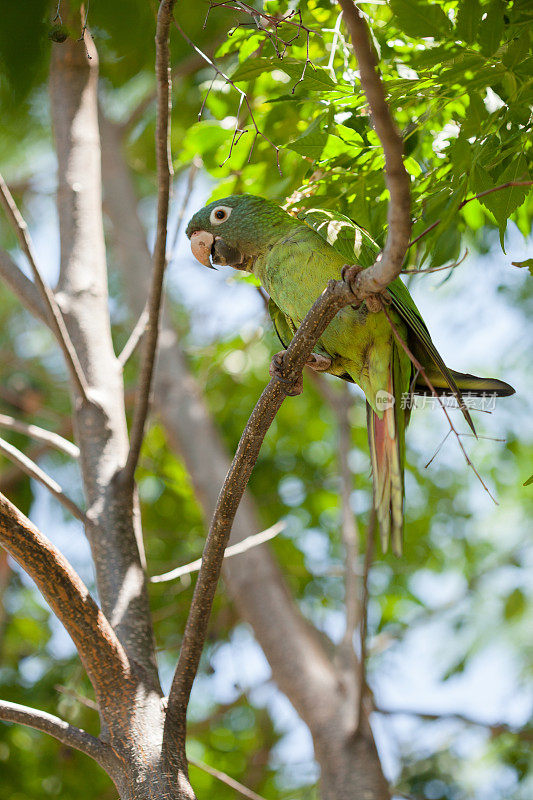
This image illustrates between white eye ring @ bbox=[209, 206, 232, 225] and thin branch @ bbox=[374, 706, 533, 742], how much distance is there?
2.37m

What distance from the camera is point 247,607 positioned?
134 inches

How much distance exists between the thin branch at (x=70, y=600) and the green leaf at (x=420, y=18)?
1.19 m

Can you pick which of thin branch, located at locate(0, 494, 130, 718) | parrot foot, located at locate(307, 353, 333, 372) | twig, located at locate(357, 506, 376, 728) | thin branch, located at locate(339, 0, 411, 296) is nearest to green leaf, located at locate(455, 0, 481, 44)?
thin branch, located at locate(339, 0, 411, 296)

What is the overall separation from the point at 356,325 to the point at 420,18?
0.88 metres

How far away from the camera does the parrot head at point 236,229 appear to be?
217 centimetres

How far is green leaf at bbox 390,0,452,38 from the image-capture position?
1182 millimetres

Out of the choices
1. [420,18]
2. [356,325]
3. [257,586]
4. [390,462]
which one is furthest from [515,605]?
[420,18]

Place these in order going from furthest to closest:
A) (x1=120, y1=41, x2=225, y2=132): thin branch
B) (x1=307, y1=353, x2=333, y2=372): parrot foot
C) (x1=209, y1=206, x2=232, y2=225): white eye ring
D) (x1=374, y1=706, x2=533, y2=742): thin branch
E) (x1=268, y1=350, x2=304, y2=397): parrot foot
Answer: (x1=120, y1=41, x2=225, y2=132): thin branch, (x1=374, y1=706, x2=533, y2=742): thin branch, (x1=209, y1=206, x2=232, y2=225): white eye ring, (x1=307, y1=353, x2=333, y2=372): parrot foot, (x1=268, y1=350, x2=304, y2=397): parrot foot

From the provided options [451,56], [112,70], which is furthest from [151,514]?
[451,56]

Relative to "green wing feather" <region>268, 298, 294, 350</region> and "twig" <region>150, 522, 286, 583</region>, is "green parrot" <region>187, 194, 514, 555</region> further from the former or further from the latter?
"twig" <region>150, 522, 286, 583</region>

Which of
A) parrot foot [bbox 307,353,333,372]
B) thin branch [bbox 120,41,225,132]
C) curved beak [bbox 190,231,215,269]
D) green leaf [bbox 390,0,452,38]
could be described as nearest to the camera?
green leaf [bbox 390,0,452,38]

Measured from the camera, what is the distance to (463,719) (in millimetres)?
3340

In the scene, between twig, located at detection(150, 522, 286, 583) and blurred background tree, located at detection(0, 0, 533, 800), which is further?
blurred background tree, located at detection(0, 0, 533, 800)

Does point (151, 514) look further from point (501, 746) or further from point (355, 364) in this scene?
point (355, 364)
